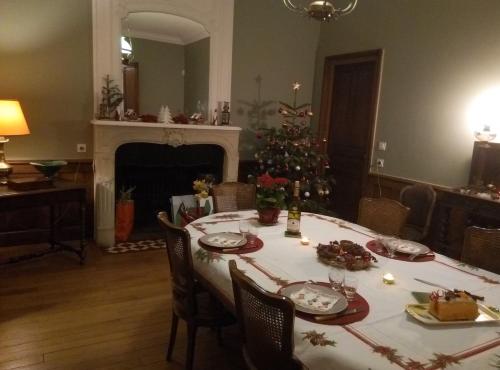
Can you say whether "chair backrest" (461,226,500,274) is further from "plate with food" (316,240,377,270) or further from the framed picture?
the framed picture

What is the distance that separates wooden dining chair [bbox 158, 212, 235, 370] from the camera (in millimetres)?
1893

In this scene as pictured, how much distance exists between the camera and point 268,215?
8.24 ft

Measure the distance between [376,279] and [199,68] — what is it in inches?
148

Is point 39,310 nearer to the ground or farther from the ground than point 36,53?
nearer to the ground

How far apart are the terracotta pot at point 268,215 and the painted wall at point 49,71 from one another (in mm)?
2500

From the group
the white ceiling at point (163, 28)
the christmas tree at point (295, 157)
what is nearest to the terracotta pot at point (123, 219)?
the christmas tree at point (295, 157)

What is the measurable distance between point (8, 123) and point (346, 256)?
9.69 feet

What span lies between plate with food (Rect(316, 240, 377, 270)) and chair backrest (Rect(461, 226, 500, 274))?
0.63 metres

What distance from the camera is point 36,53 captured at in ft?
12.5

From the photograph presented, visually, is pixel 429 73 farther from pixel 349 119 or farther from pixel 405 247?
pixel 405 247

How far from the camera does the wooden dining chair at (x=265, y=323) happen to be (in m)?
1.27

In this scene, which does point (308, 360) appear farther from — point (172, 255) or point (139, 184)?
point (139, 184)

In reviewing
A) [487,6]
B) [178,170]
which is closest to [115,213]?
[178,170]

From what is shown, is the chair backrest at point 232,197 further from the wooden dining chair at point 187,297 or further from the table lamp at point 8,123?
the table lamp at point 8,123
